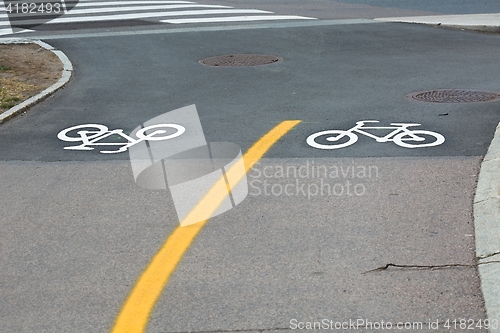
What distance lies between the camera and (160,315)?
4.81m

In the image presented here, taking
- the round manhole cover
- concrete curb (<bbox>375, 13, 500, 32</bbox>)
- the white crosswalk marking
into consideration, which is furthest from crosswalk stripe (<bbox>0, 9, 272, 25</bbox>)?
the round manhole cover

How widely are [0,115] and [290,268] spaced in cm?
628

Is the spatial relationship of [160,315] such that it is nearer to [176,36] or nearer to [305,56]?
[305,56]

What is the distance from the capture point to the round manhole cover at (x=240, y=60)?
46.2 ft

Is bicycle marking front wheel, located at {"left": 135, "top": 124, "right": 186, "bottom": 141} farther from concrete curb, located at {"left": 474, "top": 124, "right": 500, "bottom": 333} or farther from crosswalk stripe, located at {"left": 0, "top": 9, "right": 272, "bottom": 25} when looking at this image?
crosswalk stripe, located at {"left": 0, "top": 9, "right": 272, "bottom": 25}

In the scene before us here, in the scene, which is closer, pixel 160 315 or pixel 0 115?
pixel 160 315

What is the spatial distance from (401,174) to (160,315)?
3236 millimetres

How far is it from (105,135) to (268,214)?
346 centimetres

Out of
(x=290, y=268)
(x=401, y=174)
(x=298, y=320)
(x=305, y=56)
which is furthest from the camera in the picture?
(x=305, y=56)

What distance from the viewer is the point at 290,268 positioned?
17.6 ft

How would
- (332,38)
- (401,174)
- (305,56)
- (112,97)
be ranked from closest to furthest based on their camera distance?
(401,174)
(112,97)
(305,56)
(332,38)

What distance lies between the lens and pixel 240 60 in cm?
1447

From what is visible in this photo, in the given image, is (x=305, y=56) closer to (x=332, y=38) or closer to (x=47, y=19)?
(x=332, y=38)

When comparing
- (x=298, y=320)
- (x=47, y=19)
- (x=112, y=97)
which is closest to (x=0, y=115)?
(x=112, y=97)
